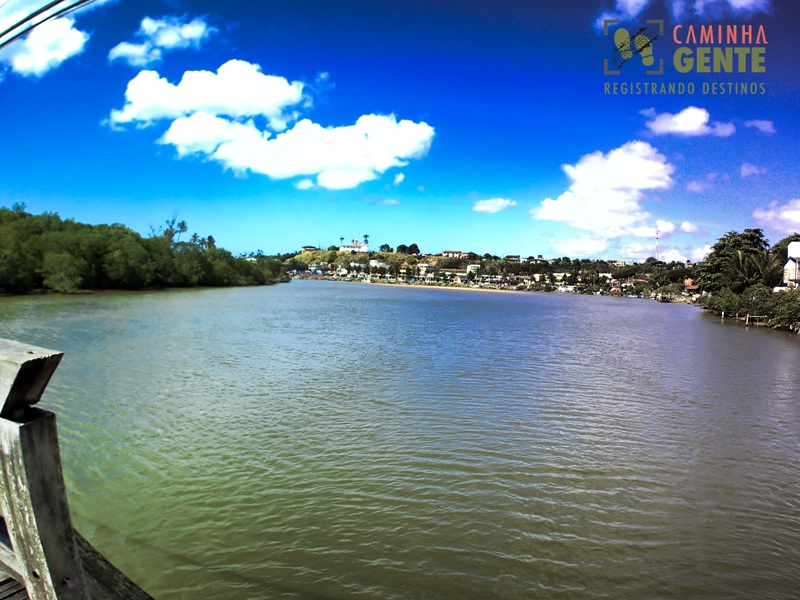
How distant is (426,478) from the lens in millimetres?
8047

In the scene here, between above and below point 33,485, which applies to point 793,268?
above

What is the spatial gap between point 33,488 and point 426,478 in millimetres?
6558

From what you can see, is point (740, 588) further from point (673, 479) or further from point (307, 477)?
point (307, 477)

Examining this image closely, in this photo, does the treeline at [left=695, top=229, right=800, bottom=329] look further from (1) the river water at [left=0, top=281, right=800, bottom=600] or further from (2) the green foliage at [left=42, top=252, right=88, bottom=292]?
(2) the green foliage at [left=42, top=252, right=88, bottom=292]

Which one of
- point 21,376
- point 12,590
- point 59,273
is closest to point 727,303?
point 12,590

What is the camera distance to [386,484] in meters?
7.76

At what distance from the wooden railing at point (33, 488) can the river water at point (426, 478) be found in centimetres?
319

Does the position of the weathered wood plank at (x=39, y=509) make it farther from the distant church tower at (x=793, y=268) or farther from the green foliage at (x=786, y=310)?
the distant church tower at (x=793, y=268)

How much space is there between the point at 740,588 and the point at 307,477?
5736mm

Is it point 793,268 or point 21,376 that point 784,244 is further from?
point 21,376

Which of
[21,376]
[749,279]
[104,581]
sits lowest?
[104,581]

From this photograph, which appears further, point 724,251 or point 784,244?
point 784,244

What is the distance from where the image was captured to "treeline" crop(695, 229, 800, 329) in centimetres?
4034

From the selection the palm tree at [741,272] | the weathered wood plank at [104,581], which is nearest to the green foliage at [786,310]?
the palm tree at [741,272]
